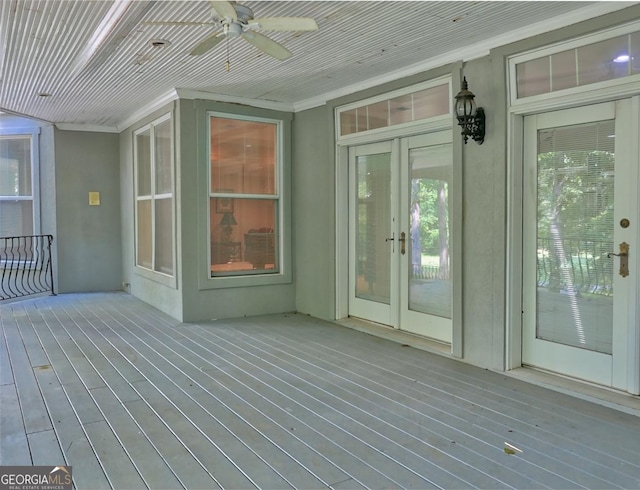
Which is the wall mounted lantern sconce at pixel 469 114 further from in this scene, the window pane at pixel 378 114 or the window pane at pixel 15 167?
the window pane at pixel 15 167

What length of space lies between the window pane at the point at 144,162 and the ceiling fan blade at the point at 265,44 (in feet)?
12.9

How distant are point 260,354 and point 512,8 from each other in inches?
126

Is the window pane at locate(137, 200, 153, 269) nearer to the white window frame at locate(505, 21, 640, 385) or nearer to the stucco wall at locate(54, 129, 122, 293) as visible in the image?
the stucco wall at locate(54, 129, 122, 293)

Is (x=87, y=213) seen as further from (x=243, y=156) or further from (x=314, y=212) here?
(x=314, y=212)

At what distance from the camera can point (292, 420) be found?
9.56 feet

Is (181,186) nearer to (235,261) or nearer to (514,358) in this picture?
(235,261)

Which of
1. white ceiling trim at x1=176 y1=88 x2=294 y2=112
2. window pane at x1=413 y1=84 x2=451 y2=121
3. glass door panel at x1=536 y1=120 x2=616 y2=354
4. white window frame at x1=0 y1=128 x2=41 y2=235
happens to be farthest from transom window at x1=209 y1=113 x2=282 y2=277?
white window frame at x1=0 y1=128 x2=41 y2=235

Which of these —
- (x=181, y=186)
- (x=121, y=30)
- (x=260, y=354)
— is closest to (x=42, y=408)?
(x=260, y=354)

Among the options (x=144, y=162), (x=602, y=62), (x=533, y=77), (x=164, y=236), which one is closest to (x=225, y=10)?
(x=533, y=77)

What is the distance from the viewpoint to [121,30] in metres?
3.51

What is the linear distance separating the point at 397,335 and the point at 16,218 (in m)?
6.26

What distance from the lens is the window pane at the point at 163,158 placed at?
5.97m

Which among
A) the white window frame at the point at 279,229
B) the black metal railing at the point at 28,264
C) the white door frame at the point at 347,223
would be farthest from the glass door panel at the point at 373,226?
the black metal railing at the point at 28,264

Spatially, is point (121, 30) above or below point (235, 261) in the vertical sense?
above
